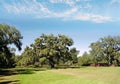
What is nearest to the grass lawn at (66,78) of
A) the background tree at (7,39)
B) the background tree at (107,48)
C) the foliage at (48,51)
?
the background tree at (7,39)

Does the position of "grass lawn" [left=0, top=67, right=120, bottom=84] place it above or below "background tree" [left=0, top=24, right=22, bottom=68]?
below

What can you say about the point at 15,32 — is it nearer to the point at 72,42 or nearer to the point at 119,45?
the point at 72,42

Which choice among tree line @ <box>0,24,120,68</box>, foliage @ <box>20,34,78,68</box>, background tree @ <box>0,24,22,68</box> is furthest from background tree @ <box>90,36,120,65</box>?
background tree @ <box>0,24,22,68</box>

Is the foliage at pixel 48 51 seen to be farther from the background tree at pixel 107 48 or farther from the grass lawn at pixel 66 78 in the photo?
the grass lawn at pixel 66 78

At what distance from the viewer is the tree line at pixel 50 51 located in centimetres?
4766

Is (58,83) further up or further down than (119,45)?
further down

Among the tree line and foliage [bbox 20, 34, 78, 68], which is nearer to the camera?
the tree line

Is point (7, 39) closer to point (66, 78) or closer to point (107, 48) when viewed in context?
point (66, 78)

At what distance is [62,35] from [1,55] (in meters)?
26.2

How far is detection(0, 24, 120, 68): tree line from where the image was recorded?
47656 mm

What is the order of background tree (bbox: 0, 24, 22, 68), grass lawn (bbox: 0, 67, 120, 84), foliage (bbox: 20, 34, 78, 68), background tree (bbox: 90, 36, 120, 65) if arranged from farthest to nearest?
1. background tree (bbox: 90, 36, 120, 65)
2. foliage (bbox: 20, 34, 78, 68)
3. background tree (bbox: 0, 24, 22, 68)
4. grass lawn (bbox: 0, 67, 120, 84)

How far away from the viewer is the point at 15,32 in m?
48.2

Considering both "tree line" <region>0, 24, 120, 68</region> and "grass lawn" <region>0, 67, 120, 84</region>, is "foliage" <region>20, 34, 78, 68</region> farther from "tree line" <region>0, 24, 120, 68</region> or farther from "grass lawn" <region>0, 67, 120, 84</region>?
"grass lawn" <region>0, 67, 120, 84</region>

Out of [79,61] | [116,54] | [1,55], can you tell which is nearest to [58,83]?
[1,55]
